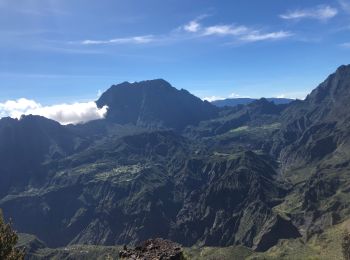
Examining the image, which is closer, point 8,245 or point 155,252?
point 155,252

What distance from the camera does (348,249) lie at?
196 meters

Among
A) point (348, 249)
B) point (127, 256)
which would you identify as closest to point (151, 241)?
point (127, 256)

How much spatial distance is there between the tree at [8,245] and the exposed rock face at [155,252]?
1665cm

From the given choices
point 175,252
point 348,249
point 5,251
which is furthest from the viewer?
point 348,249

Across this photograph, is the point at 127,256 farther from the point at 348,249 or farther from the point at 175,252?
the point at 348,249

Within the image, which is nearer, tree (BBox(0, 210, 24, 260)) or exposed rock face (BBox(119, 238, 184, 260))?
exposed rock face (BBox(119, 238, 184, 260))

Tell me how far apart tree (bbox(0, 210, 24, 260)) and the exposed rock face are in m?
16.6

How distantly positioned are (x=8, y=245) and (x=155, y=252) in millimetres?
22435

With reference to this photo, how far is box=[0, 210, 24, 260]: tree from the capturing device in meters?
60.9

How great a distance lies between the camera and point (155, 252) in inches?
2044

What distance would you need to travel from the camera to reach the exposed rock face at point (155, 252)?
51219 millimetres

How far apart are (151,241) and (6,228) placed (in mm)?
22294

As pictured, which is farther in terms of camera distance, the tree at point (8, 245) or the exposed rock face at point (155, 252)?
the tree at point (8, 245)

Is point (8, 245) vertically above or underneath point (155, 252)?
underneath
